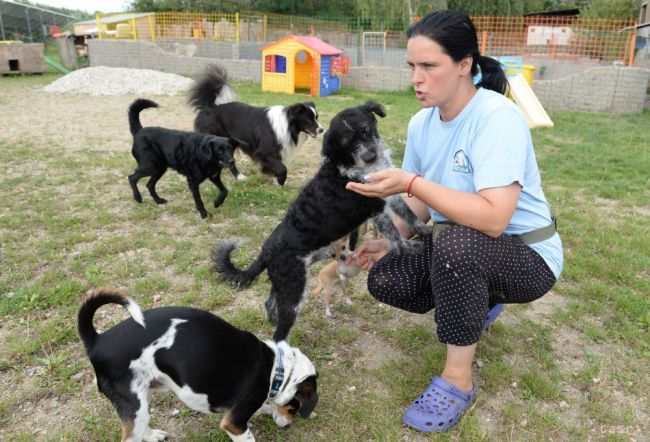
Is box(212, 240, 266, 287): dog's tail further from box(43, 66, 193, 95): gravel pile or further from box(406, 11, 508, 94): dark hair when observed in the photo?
box(43, 66, 193, 95): gravel pile

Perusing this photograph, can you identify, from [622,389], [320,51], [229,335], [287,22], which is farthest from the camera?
[287,22]

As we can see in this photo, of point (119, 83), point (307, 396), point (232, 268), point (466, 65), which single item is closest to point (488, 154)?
point (466, 65)

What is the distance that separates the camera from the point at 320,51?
12883 millimetres

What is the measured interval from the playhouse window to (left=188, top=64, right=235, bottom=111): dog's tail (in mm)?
7445

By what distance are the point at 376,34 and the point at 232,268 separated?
16181 mm

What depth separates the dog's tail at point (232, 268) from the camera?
2.86m

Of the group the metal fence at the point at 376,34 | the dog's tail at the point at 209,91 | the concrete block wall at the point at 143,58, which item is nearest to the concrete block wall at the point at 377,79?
the metal fence at the point at 376,34

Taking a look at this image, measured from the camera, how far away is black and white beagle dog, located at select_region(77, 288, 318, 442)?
1.97 meters

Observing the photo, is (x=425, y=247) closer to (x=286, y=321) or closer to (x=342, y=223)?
(x=342, y=223)

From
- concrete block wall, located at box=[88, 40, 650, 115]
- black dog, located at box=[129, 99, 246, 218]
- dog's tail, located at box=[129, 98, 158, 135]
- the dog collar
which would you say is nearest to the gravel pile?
concrete block wall, located at box=[88, 40, 650, 115]

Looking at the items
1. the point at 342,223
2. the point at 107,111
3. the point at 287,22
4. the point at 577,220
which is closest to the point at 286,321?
the point at 342,223

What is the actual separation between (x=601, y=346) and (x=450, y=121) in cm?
178

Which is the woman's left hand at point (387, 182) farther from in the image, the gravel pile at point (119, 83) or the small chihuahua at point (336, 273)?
the gravel pile at point (119, 83)

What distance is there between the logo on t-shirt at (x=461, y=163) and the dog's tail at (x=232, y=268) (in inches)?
50.3
